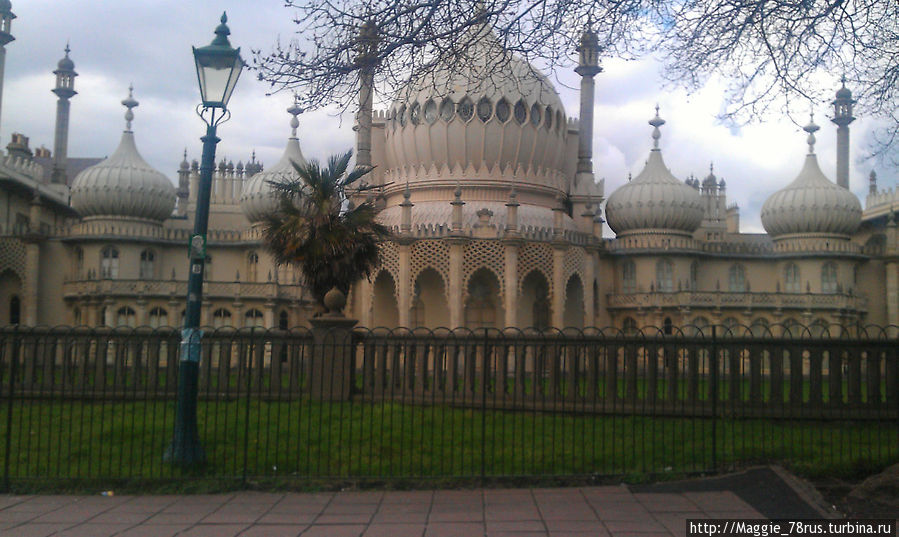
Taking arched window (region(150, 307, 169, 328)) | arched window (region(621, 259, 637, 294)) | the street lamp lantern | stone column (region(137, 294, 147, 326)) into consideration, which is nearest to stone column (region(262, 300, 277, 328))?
arched window (region(150, 307, 169, 328))

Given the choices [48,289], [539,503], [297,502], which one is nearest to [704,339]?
[539,503]

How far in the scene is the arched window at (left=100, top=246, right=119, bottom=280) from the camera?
107ft

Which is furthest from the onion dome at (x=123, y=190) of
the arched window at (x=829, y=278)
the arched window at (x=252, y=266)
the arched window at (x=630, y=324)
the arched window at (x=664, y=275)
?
the arched window at (x=829, y=278)

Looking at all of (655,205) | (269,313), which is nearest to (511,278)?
(655,205)

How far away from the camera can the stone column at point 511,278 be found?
1123 inches

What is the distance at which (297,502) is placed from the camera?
8898mm

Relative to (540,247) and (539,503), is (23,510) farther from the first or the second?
(540,247)

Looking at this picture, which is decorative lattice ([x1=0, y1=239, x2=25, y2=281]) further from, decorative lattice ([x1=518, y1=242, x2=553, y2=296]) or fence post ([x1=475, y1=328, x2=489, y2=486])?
fence post ([x1=475, y1=328, x2=489, y2=486])

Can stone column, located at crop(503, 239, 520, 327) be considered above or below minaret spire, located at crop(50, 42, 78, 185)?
below

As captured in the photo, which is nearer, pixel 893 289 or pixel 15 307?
pixel 15 307

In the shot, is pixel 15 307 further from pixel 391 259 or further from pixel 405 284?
pixel 405 284

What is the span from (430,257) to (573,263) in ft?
18.4

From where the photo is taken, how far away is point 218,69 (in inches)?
397

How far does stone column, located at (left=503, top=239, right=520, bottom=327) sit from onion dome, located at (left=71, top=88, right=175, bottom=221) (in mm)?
15717
